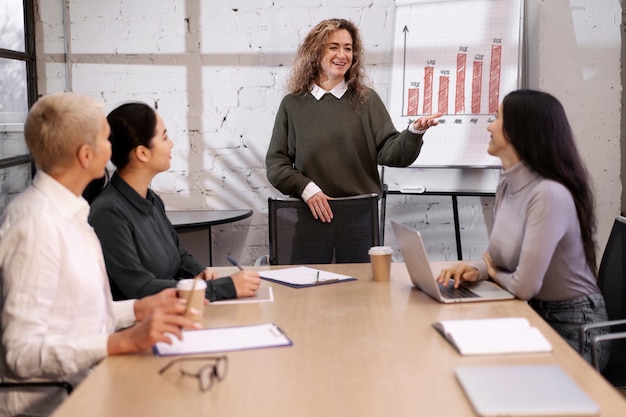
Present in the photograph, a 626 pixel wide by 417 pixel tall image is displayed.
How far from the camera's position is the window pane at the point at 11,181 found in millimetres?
3613

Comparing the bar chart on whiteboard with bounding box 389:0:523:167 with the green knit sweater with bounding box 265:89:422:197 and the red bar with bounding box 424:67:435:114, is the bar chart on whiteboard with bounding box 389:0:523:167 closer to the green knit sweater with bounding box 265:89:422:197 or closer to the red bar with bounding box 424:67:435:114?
the red bar with bounding box 424:67:435:114

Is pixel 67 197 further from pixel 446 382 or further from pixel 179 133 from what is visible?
pixel 179 133

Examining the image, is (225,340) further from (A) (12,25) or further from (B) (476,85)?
(A) (12,25)

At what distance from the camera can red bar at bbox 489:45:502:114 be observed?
3.84 meters

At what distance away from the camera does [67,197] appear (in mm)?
1718

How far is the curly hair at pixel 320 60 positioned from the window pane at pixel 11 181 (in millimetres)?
1382

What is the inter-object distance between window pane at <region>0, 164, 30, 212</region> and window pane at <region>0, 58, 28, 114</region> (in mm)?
278

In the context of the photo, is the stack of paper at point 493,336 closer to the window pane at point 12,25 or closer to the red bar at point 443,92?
the red bar at point 443,92

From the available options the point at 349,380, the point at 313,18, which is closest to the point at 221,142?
the point at 313,18

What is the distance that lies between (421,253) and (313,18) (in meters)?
2.27

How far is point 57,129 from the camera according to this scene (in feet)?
5.53

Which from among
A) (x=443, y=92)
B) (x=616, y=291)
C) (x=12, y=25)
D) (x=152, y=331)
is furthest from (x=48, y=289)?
(x=443, y=92)

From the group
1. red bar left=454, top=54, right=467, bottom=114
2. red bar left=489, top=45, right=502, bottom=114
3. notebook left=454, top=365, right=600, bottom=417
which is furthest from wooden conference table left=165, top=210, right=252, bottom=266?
notebook left=454, top=365, right=600, bottom=417

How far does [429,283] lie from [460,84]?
2013 millimetres
